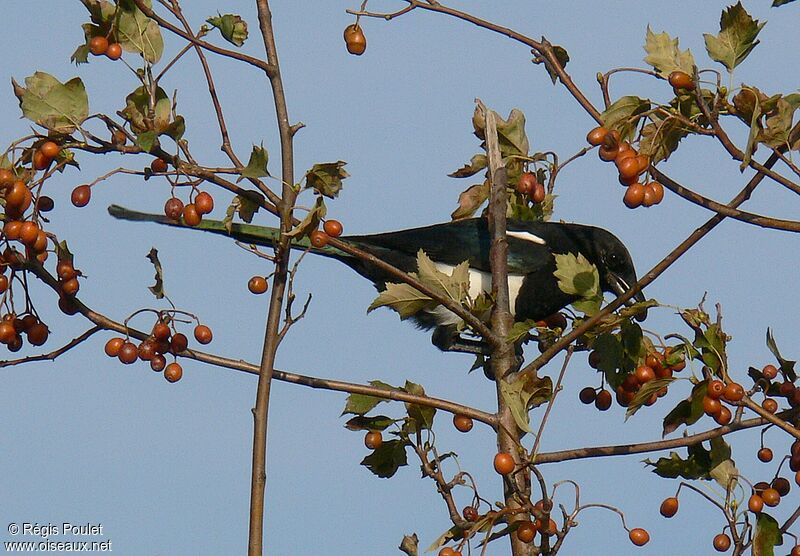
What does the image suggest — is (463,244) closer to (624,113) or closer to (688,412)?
(688,412)

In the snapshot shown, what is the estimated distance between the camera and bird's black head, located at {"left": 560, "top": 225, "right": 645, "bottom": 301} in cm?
605

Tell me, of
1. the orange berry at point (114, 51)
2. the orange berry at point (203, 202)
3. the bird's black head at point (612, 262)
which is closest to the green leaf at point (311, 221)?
the orange berry at point (203, 202)

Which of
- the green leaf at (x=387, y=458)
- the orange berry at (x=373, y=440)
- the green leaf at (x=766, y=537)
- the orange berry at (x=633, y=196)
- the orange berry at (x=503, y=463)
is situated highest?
the orange berry at (x=633, y=196)

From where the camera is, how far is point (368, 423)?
3.28 metres

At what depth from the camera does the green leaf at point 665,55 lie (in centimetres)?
271

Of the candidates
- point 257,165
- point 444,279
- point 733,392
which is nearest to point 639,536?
point 733,392

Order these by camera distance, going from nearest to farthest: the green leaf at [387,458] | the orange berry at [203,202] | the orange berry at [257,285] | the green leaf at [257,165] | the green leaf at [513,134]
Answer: the green leaf at [257,165]
the orange berry at [203,202]
the orange berry at [257,285]
the green leaf at [387,458]
the green leaf at [513,134]

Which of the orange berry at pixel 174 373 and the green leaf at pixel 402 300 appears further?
the green leaf at pixel 402 300

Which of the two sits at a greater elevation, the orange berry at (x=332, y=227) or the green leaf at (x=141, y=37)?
the green leaf at (x=141, y=37)

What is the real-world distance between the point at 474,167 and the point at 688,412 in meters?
1.44

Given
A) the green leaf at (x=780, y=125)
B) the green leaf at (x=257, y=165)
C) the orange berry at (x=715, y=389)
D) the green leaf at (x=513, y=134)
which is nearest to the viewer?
the green leaf at (x=780, y=125)

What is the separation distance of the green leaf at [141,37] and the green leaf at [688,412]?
5.31ft

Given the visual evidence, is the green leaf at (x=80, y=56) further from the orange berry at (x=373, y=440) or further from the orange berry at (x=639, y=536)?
the orange berry at (x=639, y=536)

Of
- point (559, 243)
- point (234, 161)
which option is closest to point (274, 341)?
point (234, 161)
